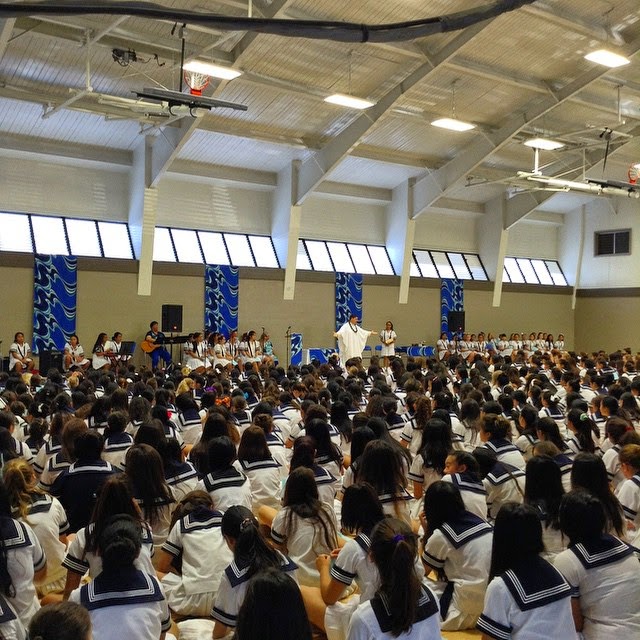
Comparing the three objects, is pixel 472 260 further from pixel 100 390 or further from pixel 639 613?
pixel 639 613

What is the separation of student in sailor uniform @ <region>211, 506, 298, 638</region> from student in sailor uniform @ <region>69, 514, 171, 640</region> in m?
0.33

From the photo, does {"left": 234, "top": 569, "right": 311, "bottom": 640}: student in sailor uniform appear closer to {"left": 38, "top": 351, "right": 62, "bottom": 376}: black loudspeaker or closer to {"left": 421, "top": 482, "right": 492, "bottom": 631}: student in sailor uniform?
{"left": 421, "top": 482, "right": 492, "bottom": 631}: student in sailor uniform

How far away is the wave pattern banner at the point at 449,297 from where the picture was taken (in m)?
23.2

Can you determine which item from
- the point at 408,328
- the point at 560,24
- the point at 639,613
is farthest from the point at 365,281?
the point at 639,613

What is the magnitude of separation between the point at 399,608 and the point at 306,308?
18087 mm

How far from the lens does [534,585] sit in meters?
2.85

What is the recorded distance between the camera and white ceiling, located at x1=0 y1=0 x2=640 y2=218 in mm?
12773

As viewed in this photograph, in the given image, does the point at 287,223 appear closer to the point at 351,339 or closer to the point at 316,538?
the point at 351,339

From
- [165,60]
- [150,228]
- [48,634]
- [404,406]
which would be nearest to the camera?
[48,634]

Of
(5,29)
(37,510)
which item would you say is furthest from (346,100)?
(37,510)

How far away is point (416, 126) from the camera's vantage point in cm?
1844

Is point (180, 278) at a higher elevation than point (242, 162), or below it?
below

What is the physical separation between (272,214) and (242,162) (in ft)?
6.09

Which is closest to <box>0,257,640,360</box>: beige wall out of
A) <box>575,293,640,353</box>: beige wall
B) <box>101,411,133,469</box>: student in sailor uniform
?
<box>575,293,640,353</box>: beige wall
